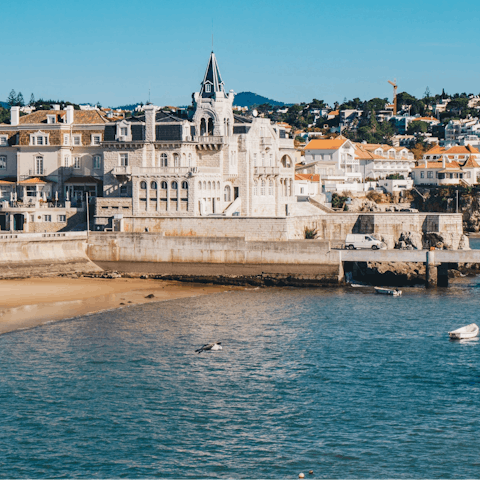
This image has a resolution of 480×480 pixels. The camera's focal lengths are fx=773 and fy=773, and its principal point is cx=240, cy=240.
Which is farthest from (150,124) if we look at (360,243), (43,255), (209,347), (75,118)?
(209,347)

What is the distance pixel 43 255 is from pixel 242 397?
117 feet

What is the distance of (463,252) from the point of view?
214ft

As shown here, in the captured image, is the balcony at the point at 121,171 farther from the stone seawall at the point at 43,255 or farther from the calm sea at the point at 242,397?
the calm sea at the point at 242,397

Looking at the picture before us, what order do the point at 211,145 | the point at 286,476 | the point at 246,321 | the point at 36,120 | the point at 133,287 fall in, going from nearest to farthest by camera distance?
the point at 286,476
the point at 246,321
the point at 133,287
the point at 211,145
the point at 36,120

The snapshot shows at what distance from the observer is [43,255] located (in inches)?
2589

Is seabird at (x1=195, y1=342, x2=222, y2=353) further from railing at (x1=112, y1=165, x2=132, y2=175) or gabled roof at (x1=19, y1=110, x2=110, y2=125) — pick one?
gabled roof at (x1=19, y1=110, x2=110, y2=125)

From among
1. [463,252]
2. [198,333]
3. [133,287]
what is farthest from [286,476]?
[463,252]

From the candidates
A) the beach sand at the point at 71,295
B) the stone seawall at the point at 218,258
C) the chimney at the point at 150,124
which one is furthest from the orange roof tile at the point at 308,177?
the beach sand at the point at 71,295

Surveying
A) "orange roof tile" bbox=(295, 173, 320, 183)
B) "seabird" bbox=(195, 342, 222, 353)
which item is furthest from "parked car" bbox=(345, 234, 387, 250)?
"orange roof tile" bbox=(295, 173, 320, 183)

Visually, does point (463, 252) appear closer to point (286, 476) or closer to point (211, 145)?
point (211, 145)

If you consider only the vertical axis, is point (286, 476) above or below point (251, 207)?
below

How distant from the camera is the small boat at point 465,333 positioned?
46312 millimetres

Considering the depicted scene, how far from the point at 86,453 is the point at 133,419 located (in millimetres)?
3742

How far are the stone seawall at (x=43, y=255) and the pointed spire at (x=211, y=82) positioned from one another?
67.8 ft
